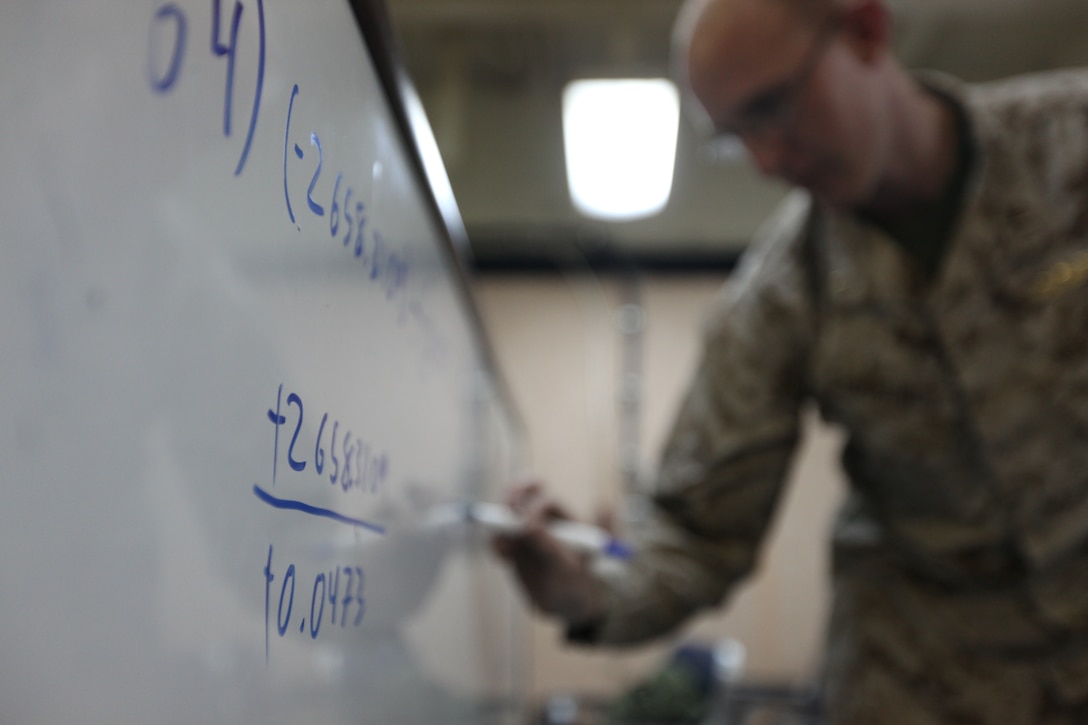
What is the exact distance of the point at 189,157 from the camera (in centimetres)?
21

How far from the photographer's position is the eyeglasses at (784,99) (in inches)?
30.8

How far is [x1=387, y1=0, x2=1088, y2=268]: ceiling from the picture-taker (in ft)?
7.25

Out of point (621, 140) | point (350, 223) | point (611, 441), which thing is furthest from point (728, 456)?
point (611, 441)

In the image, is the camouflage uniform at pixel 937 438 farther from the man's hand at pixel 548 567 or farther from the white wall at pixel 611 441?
the white wall at pixel 611 441

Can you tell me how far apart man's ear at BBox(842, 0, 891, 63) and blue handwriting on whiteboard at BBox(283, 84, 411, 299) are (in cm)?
60

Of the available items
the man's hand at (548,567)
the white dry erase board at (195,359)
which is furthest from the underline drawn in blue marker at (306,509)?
the man's hand at (548,567)

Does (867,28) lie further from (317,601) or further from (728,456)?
(317,601)

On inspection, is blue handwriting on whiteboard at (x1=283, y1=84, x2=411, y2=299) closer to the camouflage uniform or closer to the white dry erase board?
the white dry erase board

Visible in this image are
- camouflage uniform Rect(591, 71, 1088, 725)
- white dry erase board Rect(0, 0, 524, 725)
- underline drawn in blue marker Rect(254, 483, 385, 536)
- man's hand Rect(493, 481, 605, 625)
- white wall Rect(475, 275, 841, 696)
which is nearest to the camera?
white dry erase board Rect(0, 0, 524, 725)

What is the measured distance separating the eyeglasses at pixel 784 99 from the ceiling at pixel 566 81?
0.87m

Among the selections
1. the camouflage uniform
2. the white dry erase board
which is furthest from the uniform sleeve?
the white dry erase board

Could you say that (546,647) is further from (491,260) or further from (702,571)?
(702,571)

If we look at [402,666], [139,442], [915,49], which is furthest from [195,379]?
[915,49]

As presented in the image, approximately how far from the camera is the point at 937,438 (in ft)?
2.63
